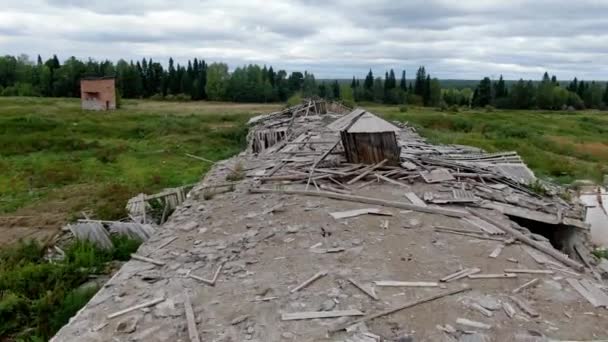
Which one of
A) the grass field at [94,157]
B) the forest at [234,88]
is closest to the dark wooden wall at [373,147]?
the grass field at [94,157]

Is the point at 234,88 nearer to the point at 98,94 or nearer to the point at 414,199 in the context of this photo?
the point at 98,94

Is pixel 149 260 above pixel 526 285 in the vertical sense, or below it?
below

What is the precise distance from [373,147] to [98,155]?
18.1 metres

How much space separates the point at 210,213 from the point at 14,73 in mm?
77928

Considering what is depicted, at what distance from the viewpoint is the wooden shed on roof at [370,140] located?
36.3ft

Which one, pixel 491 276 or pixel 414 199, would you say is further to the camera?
pixel 414 199

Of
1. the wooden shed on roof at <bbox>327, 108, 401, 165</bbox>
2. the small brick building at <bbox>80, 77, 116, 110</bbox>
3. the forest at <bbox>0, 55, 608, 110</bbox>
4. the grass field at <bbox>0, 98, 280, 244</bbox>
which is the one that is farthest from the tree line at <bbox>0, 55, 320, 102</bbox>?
the wooden shed on roof at <bbox>327, 108, 401, 165</bbox>

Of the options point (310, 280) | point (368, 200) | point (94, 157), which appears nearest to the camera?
point (310, 280)

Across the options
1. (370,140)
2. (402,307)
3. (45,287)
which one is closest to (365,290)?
(402,307)

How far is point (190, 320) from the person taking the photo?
5.15 m

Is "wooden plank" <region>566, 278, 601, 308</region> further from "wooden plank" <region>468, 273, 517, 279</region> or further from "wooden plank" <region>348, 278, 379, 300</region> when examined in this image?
"wooden plank" <region>348, 278, 379, 300</region>

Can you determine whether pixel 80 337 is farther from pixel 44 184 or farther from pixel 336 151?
pixel 44 184

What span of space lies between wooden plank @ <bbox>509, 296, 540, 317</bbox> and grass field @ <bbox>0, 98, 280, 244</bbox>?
10.3m

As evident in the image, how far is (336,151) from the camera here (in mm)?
12891
